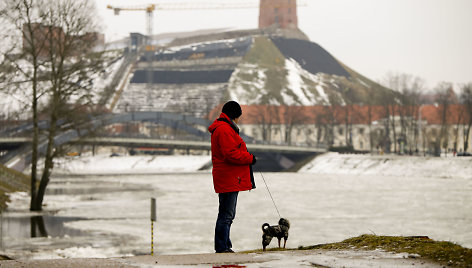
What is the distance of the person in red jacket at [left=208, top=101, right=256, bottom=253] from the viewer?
9742 mm

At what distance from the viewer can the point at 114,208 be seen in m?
35.6

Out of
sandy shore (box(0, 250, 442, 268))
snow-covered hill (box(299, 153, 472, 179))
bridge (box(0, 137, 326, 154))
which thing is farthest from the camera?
bridge (box(0, 137, 326, 154))

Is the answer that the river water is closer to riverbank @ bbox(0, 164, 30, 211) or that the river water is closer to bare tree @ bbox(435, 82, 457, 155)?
riverbank @ bbox(0, 164, 30, 211)

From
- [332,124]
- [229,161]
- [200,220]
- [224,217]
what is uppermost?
[332,124]

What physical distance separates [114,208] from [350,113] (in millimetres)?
110316

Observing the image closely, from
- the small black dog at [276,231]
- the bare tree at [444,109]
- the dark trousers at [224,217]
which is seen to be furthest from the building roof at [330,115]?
the dark trousers at [224,217]

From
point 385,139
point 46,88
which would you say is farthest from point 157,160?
point 46,88

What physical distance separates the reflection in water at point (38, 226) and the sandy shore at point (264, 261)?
1552 centimetres

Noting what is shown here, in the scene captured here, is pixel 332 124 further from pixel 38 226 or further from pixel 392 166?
pixel 38 226

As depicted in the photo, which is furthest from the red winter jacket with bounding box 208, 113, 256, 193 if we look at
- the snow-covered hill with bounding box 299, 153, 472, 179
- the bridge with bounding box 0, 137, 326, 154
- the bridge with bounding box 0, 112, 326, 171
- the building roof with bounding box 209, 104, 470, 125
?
the building roof with bounding box 209, 104, 470, 125

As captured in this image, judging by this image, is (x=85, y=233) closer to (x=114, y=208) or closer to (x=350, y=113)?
(x=114, y=208)

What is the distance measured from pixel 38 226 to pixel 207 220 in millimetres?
6669

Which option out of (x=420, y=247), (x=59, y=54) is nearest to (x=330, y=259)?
(x=420, y=247)

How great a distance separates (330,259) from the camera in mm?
8539
